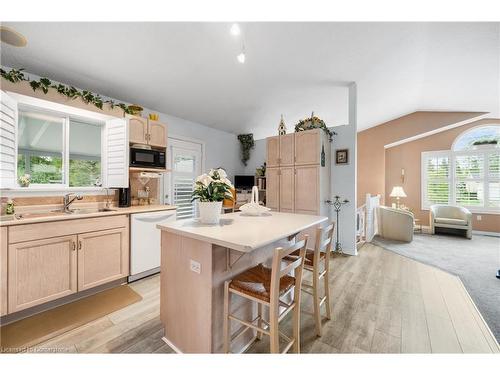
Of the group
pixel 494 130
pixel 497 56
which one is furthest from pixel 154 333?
pixel 494 130

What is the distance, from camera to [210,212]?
1.67 metres

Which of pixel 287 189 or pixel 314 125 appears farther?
pixel 287 189

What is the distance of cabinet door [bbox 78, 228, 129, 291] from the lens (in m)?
2.22

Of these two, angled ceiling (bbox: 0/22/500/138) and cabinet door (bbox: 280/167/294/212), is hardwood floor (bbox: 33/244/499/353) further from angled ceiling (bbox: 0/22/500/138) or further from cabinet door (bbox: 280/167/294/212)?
angled ceiling (bbox: 0/22/500/138)

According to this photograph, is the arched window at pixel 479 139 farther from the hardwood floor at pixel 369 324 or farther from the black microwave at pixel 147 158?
the black microwave at pixel 147 158

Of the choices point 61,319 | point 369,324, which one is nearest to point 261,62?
point 369,324

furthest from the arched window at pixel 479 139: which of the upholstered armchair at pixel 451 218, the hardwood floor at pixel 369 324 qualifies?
the hardwood floor at pixel 369 324

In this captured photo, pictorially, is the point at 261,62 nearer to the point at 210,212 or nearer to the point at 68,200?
the point at 210,212

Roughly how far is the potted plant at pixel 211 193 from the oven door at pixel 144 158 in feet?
5.90

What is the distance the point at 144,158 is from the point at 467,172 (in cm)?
759

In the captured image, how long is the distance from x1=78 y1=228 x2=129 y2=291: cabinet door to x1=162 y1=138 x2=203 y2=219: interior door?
1.52 meters

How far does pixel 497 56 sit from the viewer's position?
3.02 meters

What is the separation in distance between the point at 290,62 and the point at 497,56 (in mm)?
3000
